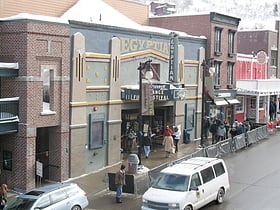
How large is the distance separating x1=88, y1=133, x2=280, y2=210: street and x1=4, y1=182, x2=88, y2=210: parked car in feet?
5.48

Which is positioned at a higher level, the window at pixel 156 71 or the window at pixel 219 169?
the window at pixel 156 71

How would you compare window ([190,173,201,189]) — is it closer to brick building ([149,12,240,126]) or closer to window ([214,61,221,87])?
brick building ([149,12,240,126])

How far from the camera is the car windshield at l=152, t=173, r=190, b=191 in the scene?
17.6m

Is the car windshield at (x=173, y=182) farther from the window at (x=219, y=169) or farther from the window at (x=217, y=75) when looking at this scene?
the window at (x=217, y=75)

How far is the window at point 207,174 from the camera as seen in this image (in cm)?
1834

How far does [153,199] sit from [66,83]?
28.1ft

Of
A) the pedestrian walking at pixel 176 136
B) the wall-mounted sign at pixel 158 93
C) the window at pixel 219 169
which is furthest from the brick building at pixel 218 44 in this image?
the window at pixel 219 169

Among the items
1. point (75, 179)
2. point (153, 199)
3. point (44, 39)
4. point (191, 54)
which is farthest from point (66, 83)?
point (191, 54)

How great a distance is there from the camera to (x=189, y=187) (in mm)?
17438

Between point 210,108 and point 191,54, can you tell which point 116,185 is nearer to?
point 191,54

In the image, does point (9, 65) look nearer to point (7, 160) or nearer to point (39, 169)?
point (7, 160)

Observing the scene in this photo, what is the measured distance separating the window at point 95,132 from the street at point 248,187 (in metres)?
4.52

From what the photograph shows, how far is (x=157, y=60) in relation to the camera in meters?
30.3

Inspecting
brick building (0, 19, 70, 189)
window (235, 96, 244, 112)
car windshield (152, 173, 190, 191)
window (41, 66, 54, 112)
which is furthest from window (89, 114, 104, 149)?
window (235, 96, 244, 112)
